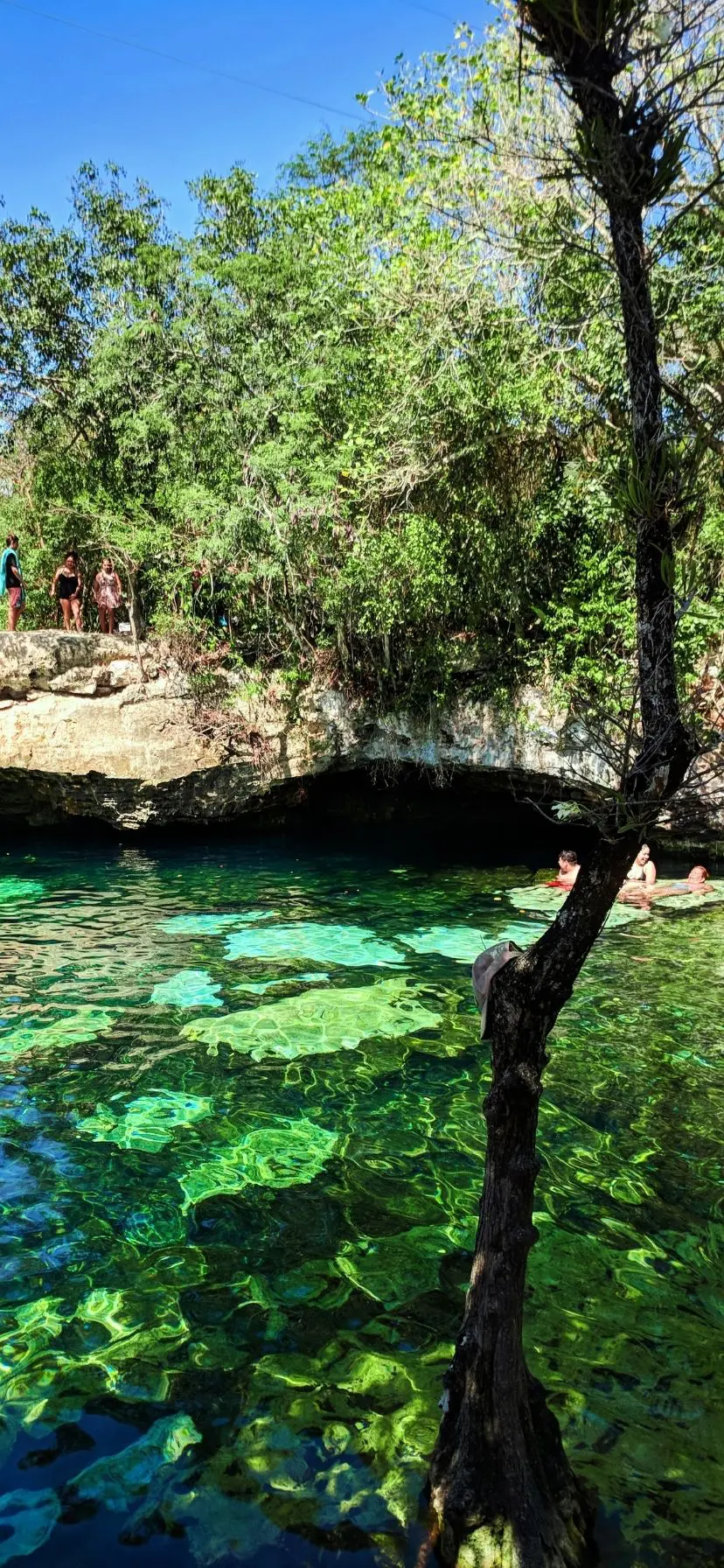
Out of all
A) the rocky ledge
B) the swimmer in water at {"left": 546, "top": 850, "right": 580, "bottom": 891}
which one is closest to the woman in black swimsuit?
the rocky ledge

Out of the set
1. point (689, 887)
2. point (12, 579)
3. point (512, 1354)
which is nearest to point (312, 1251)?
point (512, 1354)

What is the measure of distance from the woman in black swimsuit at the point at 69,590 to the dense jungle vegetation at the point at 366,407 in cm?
106

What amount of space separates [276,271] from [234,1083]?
1633 centimetres

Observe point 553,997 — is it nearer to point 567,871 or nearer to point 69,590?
point 567,871

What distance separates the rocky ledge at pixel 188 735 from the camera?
15859mm

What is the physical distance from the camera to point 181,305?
1892 centimetres

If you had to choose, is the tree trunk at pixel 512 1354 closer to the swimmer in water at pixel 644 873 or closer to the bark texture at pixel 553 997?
the bark texture at pixel 553 997

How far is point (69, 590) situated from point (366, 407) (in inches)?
281

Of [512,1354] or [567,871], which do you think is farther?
[567,871]

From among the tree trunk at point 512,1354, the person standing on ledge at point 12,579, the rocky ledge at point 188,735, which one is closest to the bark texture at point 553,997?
the tree trunk at point 512,1354

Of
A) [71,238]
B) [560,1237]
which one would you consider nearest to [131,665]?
[71,238]

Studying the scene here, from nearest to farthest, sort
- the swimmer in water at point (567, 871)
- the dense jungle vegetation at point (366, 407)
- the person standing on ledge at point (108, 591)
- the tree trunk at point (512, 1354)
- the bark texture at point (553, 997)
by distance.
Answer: the bark texture at point (553, 997) → the tree trunk at point (512, 1354) → the dense jungle vegetation at point (366, 407) → the swimmer in water at point (567, 871) → the person standing on ledge at point (108, 591)

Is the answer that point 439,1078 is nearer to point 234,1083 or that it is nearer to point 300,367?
point 234,1083

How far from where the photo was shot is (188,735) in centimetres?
1634
